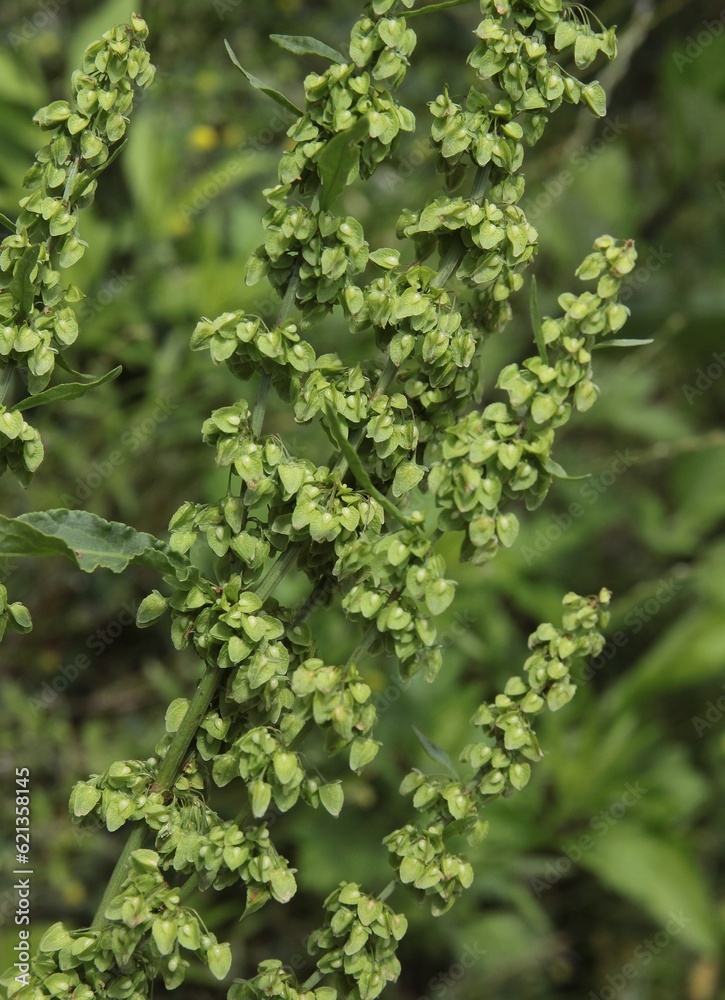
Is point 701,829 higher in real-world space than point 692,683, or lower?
lower

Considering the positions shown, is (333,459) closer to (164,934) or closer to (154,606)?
(154,606)

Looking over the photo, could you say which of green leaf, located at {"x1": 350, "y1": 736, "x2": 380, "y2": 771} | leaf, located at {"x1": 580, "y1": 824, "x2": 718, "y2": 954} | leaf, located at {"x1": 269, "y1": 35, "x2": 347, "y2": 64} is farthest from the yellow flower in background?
green leaf, located at {"x1": 350, "y1": 736, "x2": 380, "y2": 771}

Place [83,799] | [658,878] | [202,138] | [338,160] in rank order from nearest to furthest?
[338,160] < [83,799] < [658,878] < [202,138]

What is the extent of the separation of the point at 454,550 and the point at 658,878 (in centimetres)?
101

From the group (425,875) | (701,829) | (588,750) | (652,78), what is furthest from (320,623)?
(652,78)

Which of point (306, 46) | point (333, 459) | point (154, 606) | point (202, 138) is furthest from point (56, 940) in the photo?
point (202, 138)

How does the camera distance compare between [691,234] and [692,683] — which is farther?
[691,234]

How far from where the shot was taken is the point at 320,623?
9.02 ft

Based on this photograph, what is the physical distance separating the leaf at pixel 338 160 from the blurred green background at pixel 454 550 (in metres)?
1.53

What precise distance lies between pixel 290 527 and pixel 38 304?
34cm

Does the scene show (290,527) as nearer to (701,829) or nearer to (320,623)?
(320,623)

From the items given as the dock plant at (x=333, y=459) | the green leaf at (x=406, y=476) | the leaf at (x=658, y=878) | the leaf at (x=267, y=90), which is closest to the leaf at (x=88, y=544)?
the dock plant at (x=333, y=459)

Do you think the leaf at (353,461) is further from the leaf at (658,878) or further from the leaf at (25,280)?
the leaf at (658,878)

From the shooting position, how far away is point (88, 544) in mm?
1086
